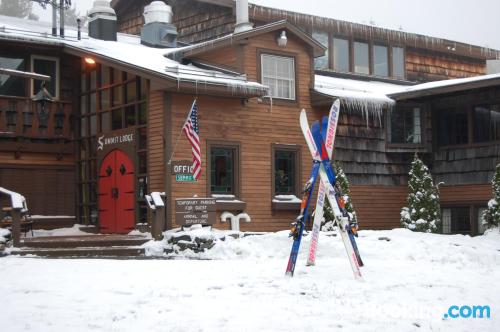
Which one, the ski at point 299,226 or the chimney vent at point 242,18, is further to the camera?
the chimney vent at point 242,18

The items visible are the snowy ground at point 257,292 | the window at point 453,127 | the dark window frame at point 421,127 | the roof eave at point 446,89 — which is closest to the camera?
the snowy ground at point 257,292

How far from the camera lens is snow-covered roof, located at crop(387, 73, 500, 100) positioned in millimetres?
18933

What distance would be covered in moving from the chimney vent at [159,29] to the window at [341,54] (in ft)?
19.5

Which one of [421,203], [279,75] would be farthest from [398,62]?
[421,203]

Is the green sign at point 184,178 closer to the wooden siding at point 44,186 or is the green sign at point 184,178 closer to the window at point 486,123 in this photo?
the wooden siding at point 44,186

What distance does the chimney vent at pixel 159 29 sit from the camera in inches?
892

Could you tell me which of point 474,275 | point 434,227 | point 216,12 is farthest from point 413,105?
point 474,275

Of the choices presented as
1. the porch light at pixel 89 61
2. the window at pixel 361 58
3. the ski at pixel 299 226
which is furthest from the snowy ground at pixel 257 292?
the window at pixel 361 58

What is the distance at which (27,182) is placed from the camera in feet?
63.2

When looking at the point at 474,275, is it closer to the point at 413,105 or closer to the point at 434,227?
the point at 434,227

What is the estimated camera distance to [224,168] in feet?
59.9

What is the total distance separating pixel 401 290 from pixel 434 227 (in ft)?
32.7

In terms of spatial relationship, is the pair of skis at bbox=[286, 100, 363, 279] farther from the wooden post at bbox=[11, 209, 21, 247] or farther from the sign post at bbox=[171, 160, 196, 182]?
the wooden post at bbox=[11, 209, 21, 247]

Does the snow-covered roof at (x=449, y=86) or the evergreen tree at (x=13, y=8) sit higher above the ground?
the evergreen tree at (x=13, y=8)
